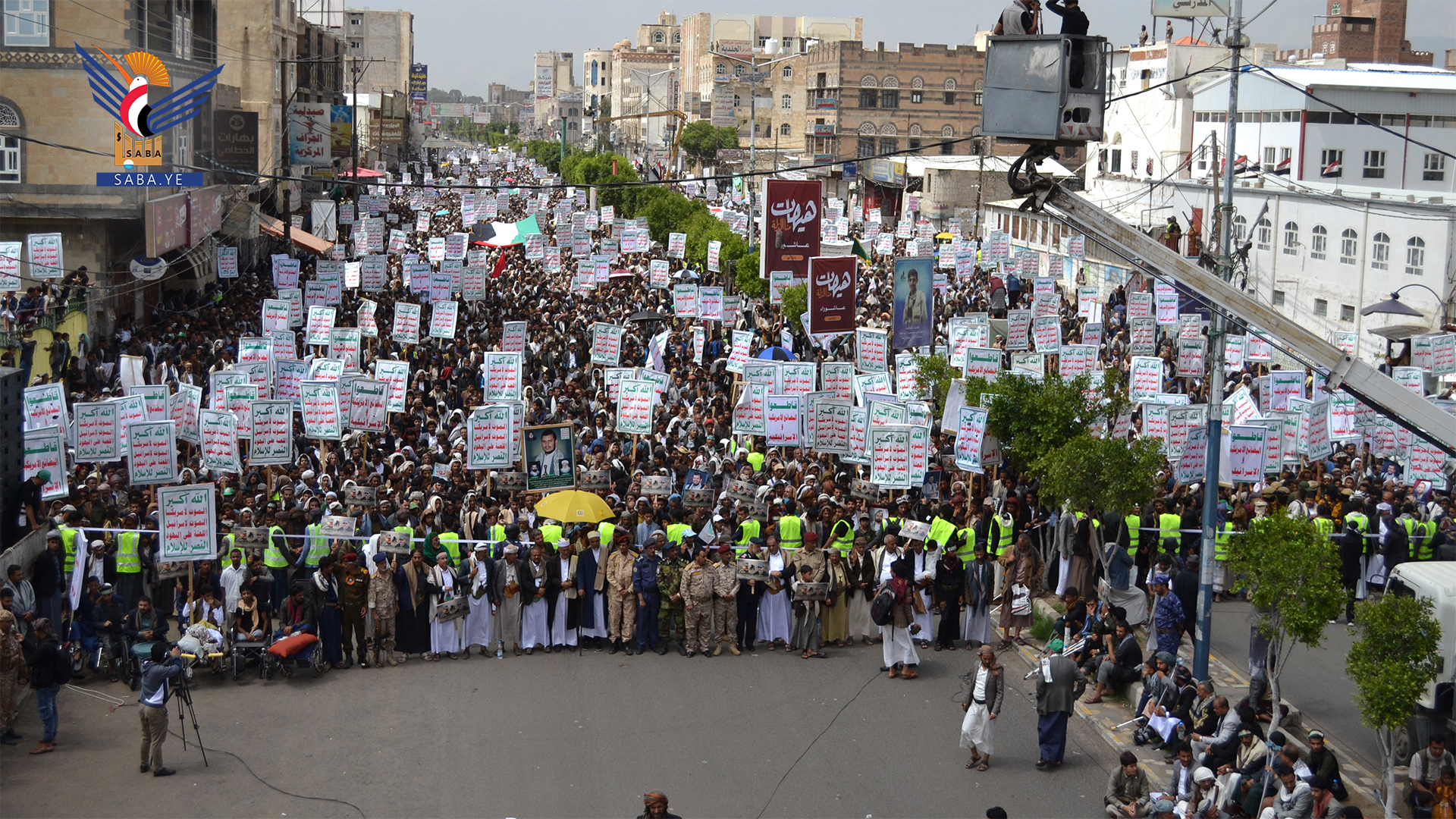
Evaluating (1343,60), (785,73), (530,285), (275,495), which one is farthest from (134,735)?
(785,73)

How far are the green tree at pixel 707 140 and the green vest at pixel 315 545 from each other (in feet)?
300

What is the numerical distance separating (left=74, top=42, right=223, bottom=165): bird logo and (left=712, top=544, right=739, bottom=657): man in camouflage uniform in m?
20.6

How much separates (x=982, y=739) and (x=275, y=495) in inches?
358

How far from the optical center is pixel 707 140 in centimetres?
10444

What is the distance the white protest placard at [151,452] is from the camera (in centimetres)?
1538

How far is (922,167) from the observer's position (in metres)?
70.8

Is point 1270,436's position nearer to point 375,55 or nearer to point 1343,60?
point 1343,60

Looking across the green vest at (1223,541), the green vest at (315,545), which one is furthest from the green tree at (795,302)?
the green vest at (315,545)

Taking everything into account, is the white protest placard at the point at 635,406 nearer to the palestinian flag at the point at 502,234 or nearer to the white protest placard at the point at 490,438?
the white protest placard at the point at 490,438

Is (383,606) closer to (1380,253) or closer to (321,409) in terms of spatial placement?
(321,409)

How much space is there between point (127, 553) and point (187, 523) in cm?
78

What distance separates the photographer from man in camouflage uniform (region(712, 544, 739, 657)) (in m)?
14.1

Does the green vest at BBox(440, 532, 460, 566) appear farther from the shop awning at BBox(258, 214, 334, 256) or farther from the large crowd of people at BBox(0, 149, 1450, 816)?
the shop awning at BBox(258, 214, 334, 256)

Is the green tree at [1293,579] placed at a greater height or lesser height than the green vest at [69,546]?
greater
